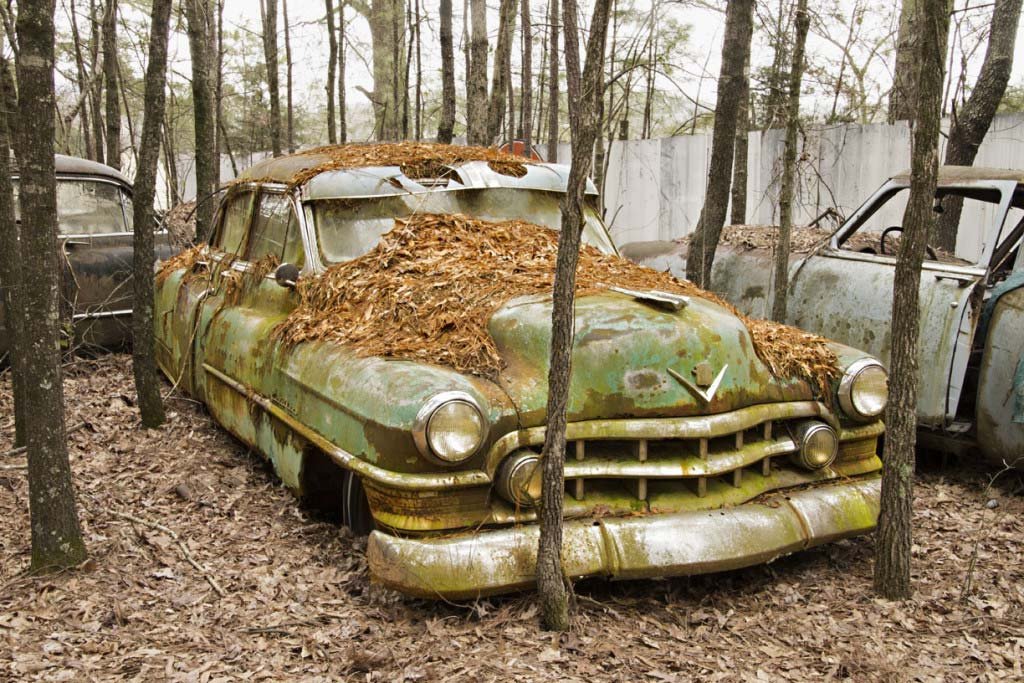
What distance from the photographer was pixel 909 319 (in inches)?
142

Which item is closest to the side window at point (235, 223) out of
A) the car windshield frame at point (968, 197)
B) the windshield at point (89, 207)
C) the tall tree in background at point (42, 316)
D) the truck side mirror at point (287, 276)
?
the truck side mirror at point (287, 276)

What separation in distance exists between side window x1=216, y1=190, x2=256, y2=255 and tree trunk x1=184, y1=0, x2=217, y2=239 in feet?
4.18

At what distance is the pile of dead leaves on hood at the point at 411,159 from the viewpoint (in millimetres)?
5250

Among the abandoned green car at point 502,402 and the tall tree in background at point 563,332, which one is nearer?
the tall tree in background at point 563,332

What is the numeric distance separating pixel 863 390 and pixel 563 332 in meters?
1.72

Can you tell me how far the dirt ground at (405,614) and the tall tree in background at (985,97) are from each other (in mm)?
3939

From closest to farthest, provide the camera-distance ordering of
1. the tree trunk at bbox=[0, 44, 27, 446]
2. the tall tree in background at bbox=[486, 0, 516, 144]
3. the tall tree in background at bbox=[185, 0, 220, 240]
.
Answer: the tree trunk at bbox=[0, 44, 27, 446]
the tall tree in background at bbox=[185, 0, 220, 240]
the tall tree in background at bbox=[486, 0, 516, 144]

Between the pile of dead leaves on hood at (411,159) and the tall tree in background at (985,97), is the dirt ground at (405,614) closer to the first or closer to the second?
the pile of dead leaves on hood at (411,159)

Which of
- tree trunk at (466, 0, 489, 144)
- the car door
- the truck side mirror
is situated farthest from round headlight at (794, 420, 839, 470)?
tree trunk at (466, 0, 489, 144)

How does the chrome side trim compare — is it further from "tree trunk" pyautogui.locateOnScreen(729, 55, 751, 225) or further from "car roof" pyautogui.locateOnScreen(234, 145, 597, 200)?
"tree trunk" pyautogui.locateOnScreen(729, 55, 751, 225)

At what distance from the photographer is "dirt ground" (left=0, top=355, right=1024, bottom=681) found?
3166mm

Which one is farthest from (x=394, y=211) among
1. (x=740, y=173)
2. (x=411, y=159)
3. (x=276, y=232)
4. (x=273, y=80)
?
(x=273, y=80)

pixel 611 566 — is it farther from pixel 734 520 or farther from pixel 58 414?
pixel 58 414

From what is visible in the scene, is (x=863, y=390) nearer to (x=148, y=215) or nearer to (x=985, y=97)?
(x=148, y=215)
